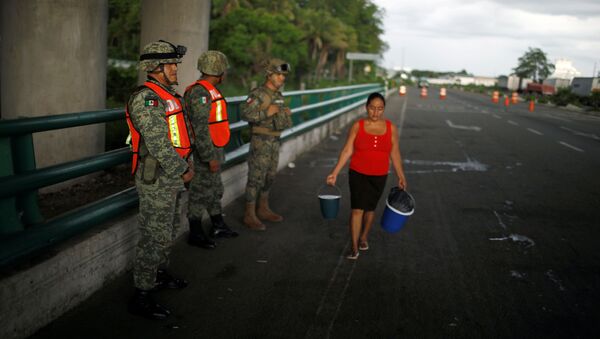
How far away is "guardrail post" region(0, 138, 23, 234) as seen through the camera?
334 centimetres

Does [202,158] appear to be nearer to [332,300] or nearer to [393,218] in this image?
[332,300]

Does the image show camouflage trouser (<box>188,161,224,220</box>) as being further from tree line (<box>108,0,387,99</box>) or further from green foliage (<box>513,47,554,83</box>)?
green foliage (<box>513,47,554,83</box>)

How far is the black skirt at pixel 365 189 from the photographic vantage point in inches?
205

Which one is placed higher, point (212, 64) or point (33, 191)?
point (212, 64)

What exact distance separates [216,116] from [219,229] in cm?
137

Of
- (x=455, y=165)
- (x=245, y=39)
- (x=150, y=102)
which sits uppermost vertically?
(x=245, y=39)

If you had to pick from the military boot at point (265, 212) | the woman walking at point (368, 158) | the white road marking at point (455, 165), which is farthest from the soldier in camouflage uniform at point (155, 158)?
the white road marking at point (455, 165)

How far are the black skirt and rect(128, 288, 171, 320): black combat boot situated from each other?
2.14 metres

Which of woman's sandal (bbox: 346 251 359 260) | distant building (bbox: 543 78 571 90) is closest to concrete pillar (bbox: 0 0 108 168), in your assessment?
woman's sandal (bbox: 346 251 359 260)

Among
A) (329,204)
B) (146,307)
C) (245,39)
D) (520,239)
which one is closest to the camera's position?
(146,307)

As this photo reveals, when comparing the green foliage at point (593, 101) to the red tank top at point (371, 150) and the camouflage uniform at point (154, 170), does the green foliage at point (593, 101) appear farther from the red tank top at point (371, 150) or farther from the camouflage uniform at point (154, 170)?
the camouflage uniform at point (154, 170)

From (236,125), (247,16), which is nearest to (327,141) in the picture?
(236,125)

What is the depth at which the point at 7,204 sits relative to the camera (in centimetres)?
337

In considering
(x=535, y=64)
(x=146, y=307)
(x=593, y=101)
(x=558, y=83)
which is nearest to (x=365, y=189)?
(x=146, y=307)
